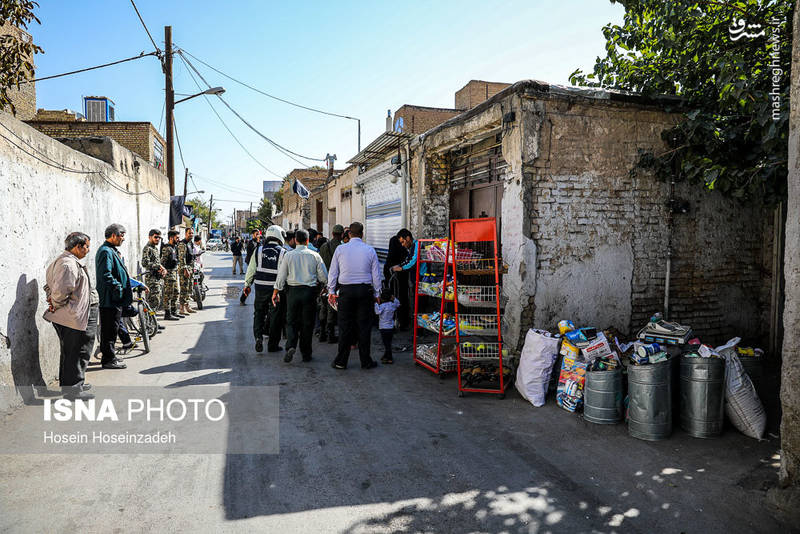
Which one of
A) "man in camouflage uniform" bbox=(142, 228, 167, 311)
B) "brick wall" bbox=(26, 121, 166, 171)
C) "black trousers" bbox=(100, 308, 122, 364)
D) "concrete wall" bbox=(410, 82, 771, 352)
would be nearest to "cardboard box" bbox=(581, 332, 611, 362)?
"concrete wall" bbox=(410, 82, 771, 352)

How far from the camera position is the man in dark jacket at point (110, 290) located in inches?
243

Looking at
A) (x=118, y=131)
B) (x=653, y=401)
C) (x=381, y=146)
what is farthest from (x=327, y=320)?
(x=118, y=131)

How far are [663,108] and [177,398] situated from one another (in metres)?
6.94

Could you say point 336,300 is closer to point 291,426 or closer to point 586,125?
point 291,426

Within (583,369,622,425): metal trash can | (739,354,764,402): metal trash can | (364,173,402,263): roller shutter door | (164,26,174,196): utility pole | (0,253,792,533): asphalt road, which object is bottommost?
(0,253,792,533): asphalt road

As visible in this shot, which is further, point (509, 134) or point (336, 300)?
point (336, 300)

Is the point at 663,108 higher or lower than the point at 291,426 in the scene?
higher

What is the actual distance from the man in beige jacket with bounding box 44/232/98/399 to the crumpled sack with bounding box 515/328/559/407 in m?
4.67

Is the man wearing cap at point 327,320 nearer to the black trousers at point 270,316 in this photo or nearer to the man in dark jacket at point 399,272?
the black trousers at point 270,316

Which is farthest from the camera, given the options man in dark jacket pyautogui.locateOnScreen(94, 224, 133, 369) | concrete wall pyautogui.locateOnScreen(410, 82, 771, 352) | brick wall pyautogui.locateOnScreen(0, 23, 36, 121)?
brick wall pyautogui.locateOnScreen(0, 23, 36, 121)

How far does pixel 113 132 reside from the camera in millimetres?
22578

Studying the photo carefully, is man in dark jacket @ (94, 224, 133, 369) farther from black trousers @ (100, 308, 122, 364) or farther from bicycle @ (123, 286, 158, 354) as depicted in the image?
bicycle @ (123, 286, 158, 354)

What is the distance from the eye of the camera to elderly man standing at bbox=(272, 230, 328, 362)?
22.3 ft

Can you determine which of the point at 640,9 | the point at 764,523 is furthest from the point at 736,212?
the point at 764,523
